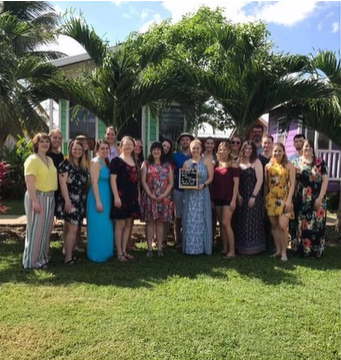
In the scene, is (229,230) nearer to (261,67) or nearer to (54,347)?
(261,67)

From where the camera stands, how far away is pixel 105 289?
4383mm

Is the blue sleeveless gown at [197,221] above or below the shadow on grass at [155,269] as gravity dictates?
above

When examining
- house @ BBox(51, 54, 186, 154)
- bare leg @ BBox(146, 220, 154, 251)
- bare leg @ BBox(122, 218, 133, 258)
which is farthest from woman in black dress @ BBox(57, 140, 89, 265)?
house @ BBox(51, 54, 186, 154)

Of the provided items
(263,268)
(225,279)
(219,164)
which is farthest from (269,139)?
(225,279)

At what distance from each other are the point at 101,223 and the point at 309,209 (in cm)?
302

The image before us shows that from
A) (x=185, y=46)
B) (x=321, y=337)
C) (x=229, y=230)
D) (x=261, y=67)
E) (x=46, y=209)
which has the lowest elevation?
(x=321, y=337)

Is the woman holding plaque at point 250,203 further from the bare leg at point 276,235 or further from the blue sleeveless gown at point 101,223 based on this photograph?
the blue sleeveless gown at point 101,223

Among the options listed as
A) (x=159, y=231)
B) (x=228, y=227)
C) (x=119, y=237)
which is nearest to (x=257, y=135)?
(x=228, y=227)

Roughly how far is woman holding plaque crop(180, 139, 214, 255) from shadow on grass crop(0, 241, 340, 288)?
8.1 inches

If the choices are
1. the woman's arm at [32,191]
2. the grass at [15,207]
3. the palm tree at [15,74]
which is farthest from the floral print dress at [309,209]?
the grass at [15,207]

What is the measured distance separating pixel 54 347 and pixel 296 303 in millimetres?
2417

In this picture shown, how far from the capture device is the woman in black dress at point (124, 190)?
17.7 feet

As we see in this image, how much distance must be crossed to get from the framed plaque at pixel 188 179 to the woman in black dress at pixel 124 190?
2.07 ft

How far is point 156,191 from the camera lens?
5695 mm
